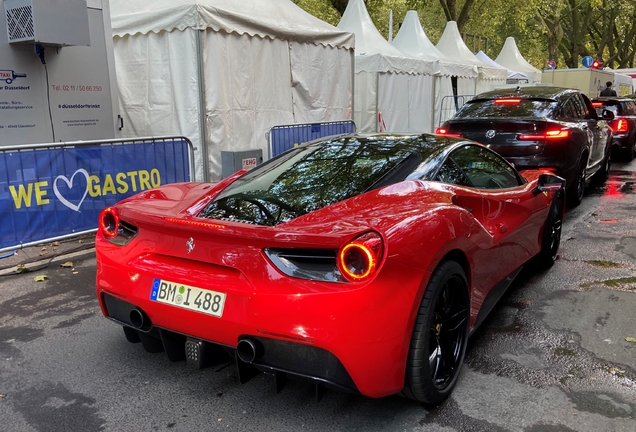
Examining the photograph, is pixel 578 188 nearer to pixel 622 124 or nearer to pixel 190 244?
pixel 622 124

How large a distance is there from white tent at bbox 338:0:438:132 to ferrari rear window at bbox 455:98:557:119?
17.9 feet

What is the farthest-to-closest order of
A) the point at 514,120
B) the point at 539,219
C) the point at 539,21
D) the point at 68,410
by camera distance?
the point at 539,21 < the point at 514,120 < the point at 539,219 < the point at 68,410

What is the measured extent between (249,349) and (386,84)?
11.9m

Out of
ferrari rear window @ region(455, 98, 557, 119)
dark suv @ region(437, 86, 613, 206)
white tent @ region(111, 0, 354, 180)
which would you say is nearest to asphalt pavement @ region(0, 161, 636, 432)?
dark suv @ region(437, 86, 613, 206)

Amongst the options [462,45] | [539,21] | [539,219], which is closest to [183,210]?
[539,219]

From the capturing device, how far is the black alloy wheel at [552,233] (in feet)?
16.2

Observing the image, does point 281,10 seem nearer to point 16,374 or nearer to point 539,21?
point 16,374

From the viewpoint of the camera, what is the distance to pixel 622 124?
13109 millimetres

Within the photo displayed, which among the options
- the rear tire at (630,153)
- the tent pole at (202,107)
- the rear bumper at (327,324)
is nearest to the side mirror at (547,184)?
the rear bumper at (327,324)

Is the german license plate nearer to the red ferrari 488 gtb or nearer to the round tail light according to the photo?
the red ferrari 488 gtb

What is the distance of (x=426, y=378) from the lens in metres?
2.66

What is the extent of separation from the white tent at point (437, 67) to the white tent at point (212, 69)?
6100 mm

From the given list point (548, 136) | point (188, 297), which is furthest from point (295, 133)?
point (188, 297)

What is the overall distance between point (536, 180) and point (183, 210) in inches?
119
